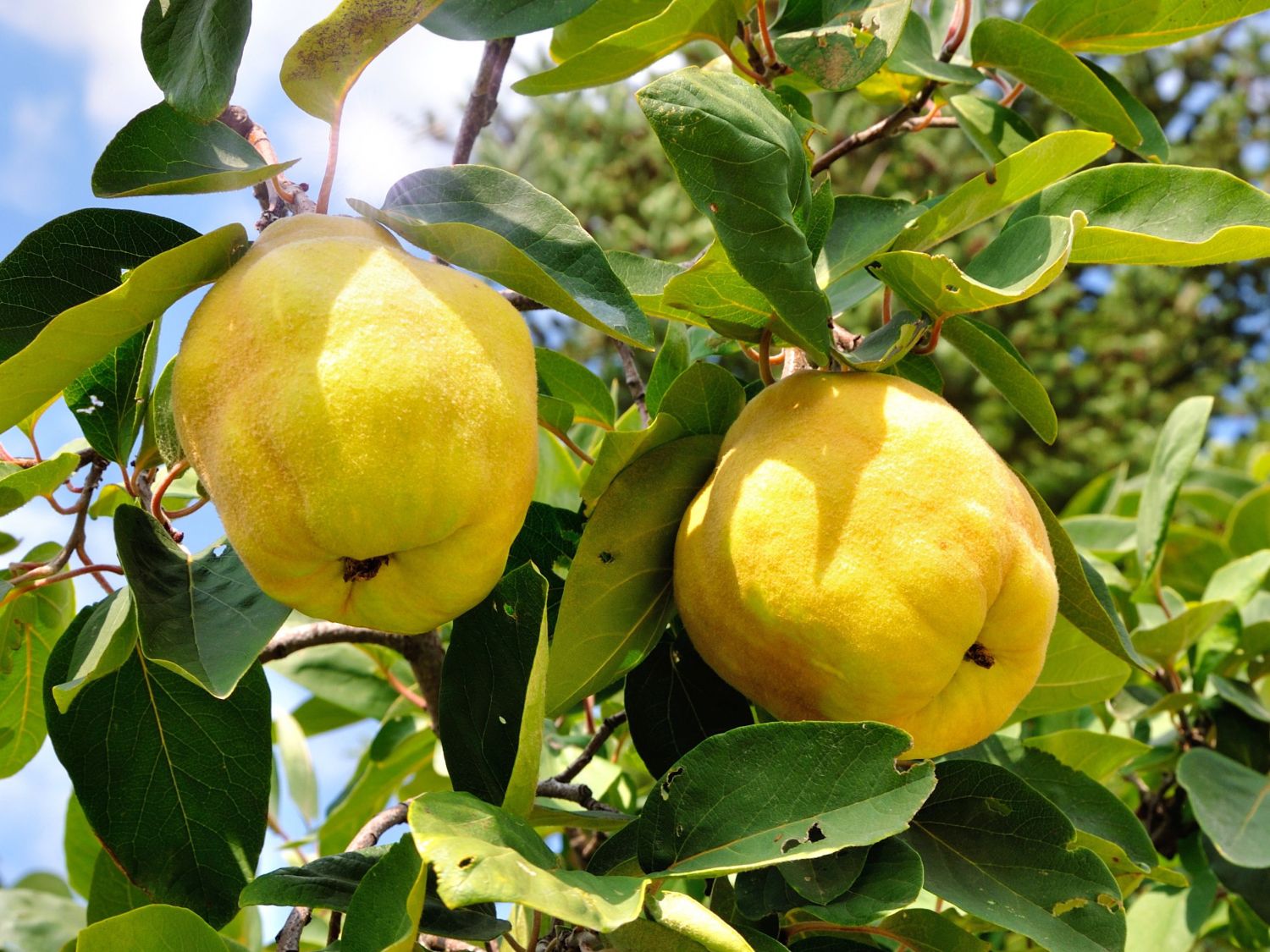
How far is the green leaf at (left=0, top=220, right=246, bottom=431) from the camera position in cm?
76

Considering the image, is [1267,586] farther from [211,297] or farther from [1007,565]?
[211,297]

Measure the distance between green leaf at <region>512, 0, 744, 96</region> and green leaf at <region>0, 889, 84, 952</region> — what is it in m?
1.14

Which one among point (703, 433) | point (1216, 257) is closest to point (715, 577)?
point (703, 433)

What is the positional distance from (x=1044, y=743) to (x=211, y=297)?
1027mm

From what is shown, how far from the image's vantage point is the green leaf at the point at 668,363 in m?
1.14

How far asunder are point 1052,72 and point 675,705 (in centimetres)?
78

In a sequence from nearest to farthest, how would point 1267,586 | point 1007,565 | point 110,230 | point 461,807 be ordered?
point 461,807, point 1007,565, point 110,230, point 1267,586

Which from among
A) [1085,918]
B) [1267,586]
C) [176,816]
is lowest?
[1267,586]

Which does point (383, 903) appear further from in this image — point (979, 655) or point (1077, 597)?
point (1077, 597)

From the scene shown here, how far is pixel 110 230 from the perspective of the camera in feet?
2.95

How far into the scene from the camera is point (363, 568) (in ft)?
2.46

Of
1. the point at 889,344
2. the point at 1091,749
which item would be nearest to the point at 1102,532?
the point at 1091,749

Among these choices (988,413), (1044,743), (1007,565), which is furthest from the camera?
(988,413)

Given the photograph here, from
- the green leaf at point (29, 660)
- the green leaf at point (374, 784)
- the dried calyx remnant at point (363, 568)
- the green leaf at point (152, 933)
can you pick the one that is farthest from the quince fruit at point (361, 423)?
the green leaf at point (374, 784)
